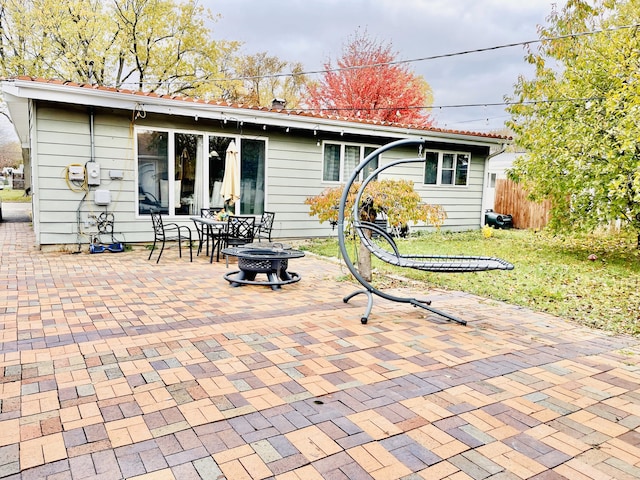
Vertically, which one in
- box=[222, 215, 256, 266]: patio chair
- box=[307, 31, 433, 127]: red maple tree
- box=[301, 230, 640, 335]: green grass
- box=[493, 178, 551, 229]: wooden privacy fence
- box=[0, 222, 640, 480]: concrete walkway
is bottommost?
box=[0, 222, 640, 480]: concrete walkway

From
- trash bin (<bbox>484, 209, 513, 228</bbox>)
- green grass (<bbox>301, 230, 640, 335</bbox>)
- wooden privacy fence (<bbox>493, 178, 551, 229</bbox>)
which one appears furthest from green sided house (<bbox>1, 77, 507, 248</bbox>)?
wooden privacy fence (<bbox>493, 178, 551, 229</bbox>)

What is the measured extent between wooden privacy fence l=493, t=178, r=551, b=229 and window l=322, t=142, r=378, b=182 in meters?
6.80

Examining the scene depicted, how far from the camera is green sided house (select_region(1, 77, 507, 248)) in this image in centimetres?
734

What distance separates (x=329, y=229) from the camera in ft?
34.0

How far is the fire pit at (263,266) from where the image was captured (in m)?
5.29

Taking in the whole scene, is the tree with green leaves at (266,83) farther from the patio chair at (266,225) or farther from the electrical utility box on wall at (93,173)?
the electrical utility box on wall at (93,173)

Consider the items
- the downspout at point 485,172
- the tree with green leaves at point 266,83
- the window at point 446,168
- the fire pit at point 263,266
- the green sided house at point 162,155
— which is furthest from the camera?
the tree with green leaves at point 266,83

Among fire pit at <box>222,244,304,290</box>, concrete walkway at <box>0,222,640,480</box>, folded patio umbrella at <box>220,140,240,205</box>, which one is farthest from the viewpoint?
folded patio umbrella at <box>220,140,240,205</box>

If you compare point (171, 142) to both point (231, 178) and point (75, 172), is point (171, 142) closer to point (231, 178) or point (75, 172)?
point (231, 178)

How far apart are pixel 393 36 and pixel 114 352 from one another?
20.9 meters

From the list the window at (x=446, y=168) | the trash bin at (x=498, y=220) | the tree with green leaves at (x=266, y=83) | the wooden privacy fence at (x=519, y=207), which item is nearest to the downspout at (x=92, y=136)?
the window at (x=446, y=168)

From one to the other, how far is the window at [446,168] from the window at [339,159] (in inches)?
83.1

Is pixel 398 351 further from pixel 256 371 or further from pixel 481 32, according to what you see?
pixel 481 32

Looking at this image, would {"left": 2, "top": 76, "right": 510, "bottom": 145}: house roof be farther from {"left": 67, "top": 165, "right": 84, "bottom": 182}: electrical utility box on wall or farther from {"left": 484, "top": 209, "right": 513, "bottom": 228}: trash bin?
{"left": 484, "top": 209, "right": 513, "bottom": 228}: trash bin
